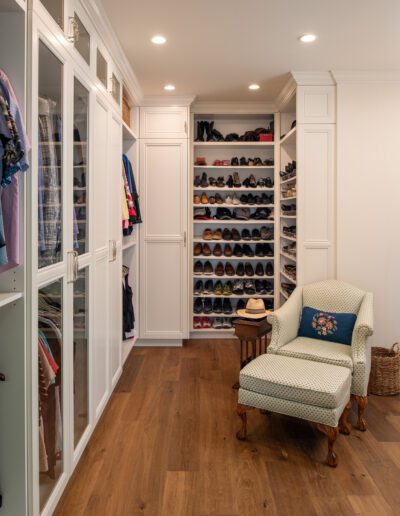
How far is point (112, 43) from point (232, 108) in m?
2.02

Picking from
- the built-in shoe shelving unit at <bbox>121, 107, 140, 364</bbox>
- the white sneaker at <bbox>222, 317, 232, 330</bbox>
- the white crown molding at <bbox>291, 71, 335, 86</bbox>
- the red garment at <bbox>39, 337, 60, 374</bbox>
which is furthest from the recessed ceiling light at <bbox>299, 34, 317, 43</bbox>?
the white sneaker at <bbox>222, 317, 232, 330</bbox>

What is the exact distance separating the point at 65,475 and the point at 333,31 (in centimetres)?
305

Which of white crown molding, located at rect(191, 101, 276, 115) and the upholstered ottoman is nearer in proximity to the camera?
the upholstered ottoman

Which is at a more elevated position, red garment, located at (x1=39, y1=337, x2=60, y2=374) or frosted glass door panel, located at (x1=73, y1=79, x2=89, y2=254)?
frosted glass door panel, located at (x1=73, y1=79, x2=89, y2=254)

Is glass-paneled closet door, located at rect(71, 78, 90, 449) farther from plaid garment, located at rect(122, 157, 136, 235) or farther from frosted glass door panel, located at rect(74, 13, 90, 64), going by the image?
plaid garment, located at rect(122, 157, 136, 235)

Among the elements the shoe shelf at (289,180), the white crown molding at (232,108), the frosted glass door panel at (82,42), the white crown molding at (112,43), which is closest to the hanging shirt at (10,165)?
the frosted glass door panel at (82,42)

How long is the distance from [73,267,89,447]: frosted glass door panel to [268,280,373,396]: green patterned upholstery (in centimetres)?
126

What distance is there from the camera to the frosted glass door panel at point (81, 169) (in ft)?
7.16

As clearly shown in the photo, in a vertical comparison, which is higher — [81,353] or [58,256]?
[58,256]

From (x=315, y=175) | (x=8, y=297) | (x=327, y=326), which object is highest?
(x=315, y=175)

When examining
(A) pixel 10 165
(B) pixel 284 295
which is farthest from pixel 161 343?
(A) pixel 10 165

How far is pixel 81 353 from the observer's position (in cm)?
232

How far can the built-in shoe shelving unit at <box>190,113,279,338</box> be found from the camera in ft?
16.0

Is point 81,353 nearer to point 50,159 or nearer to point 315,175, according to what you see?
point 50,159
